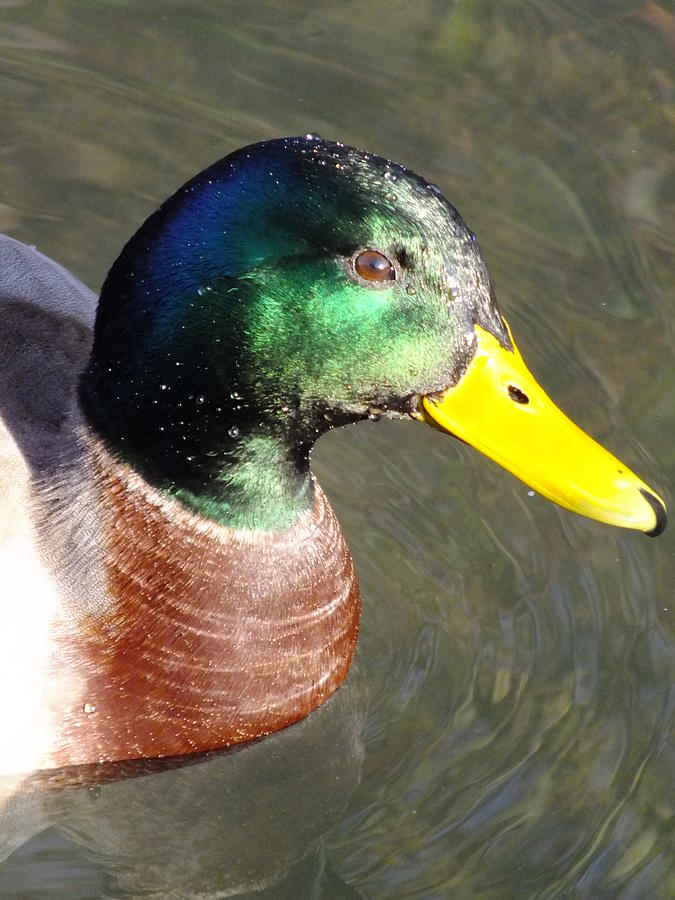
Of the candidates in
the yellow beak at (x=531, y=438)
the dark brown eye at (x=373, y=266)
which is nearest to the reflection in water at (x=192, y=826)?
the yellow beak at (x=531, y=438)

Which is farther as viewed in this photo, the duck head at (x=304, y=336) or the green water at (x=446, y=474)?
the green water at (x=446, y=474)

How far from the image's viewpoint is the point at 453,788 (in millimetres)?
3643

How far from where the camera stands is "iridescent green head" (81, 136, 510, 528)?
2766 mm

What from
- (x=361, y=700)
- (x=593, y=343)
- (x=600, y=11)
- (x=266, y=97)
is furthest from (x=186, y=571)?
(x=600, y=11)

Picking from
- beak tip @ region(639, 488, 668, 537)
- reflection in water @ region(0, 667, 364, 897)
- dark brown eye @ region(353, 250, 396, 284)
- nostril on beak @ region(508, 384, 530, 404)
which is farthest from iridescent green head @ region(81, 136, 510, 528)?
reflection in water @ region(0, 667, 364, 897)

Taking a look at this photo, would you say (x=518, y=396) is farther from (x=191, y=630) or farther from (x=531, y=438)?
(x=191, y=630)

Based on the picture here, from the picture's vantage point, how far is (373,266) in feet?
9.10

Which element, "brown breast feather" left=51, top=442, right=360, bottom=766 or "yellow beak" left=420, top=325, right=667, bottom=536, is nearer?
"yellow beak" left=420, top=325, right=667, bottom=536

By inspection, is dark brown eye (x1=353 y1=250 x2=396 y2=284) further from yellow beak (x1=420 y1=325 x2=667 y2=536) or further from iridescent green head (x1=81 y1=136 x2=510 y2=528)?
yellow beak (x1=420 y1=325 x2=667 y2=536)

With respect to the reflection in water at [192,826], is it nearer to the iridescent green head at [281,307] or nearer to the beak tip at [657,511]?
the iridescent green head at [281,307]

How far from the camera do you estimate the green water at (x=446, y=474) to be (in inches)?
140

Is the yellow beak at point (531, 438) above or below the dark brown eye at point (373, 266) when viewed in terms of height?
below

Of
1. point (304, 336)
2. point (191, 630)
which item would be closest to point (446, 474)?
point (191, 630)

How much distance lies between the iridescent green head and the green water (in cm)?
103
